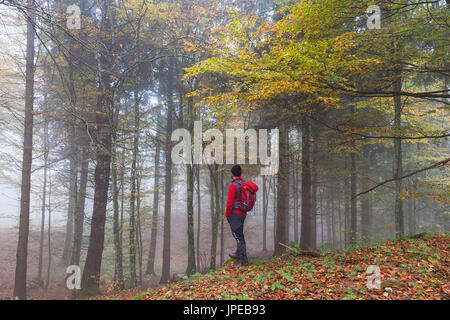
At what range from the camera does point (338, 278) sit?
13.4ft

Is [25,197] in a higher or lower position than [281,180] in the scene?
lower

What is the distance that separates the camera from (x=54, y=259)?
17094 mm

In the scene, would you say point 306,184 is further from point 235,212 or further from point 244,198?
point 235,212

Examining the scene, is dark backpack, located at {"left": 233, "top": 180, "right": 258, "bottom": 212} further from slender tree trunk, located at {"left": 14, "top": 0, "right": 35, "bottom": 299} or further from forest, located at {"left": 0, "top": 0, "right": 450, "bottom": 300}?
slender tree trunk, located at {"left": 14, "top": 0, "right": 35, "bottom": 299}

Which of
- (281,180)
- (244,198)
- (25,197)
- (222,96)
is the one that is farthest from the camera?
(281,180)

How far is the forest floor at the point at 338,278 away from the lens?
11.5ft

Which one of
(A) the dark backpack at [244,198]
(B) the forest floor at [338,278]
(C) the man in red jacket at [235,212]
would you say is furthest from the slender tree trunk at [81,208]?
(A) the dark backpack at [244,198]

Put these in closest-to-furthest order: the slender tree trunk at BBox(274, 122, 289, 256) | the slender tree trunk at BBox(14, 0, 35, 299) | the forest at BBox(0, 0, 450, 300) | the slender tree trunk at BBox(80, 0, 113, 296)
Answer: the forest at BBox(0, 0, 450, 300)
the slender tree trunk at BBox(14, 0, 35, 299)
the slender tree trunk at BBox(80, 0, 113, 296)
the slender tree trunk at BBox(274, 122, 289, 256)

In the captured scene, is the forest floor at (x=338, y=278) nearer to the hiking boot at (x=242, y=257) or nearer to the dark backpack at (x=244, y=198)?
the hiking boot at (x=242, y=257)

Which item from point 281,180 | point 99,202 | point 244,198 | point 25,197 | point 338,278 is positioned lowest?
point 338,278

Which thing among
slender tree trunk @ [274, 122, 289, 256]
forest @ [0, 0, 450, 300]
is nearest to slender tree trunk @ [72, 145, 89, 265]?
forest @ [0, 0, 450, 300]

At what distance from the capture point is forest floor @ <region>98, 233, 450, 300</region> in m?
3.50

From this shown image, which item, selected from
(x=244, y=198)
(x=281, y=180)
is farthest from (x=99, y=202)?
(x=281, y=180)
